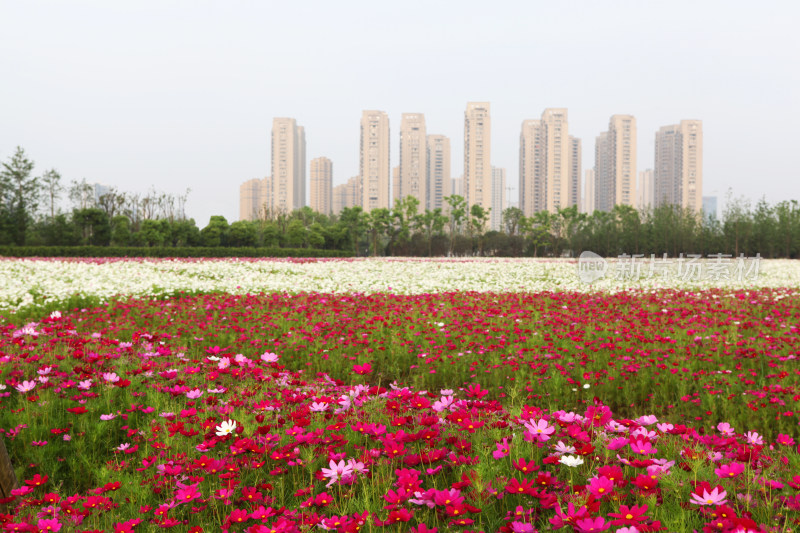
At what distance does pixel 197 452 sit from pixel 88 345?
3103mm

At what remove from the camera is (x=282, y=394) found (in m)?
3.37

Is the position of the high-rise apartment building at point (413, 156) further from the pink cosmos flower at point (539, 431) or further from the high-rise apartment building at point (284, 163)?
the pink cosmos flower at point (539, 431)

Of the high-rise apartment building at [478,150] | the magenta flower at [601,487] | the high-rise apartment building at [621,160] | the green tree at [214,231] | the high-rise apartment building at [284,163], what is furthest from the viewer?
the high-rise apartment building at [284,163]

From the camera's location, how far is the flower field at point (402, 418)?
187 cm

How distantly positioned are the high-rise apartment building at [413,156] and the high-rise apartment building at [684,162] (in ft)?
169

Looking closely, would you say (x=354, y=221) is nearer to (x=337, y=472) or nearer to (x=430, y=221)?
(x=430, y=221)

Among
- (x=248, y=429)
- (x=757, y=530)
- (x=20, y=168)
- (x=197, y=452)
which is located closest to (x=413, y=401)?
(x=248, y=429)

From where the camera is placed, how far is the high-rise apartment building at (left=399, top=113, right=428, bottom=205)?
107569 millimetres

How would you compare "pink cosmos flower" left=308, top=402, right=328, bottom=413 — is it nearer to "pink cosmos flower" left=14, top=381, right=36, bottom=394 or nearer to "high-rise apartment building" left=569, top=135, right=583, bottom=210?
"pink cosmos flower" left=14, top=381, right=36, bottom=394

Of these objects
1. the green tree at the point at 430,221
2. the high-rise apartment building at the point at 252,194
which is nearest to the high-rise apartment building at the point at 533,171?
the green tree at the point at 430,221

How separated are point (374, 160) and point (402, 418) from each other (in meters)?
106

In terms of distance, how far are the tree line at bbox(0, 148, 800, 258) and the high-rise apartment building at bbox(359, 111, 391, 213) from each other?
4020 cm

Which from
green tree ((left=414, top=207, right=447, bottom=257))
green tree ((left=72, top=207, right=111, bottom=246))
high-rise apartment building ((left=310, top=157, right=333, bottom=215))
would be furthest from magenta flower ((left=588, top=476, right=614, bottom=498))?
high-rise apartment building ((left=310, top=157, right=333, bottom=215))

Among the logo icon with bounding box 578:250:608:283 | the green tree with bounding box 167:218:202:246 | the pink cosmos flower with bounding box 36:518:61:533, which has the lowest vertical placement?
the pink cosmos flower with bounding box 36:518:61:533
